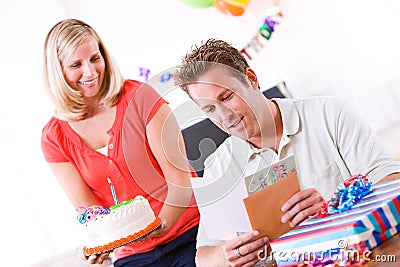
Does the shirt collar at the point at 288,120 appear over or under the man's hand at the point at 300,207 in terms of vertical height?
over

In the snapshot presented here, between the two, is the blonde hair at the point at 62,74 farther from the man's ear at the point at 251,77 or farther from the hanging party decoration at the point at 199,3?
the hanging party decoration at the point at 199,3

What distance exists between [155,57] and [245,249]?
3197mm

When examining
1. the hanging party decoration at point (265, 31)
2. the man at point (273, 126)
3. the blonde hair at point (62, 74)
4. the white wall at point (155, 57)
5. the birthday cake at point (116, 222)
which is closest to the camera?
the man at point (273, 126)

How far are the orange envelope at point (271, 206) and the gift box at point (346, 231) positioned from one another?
0.09 metres

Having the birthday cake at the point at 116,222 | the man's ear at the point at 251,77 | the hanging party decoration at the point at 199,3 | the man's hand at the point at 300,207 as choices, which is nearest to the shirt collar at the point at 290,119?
the man's ear at the point at 251,77

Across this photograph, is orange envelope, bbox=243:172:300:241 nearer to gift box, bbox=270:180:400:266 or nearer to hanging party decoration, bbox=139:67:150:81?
gift box, bbox=270:180:400:266

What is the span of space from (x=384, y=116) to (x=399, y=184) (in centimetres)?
319

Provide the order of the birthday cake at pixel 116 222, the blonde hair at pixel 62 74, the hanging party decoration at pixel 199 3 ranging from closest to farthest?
the birthday cake at pixel 116 222
the blonde hair at pixel 62 74
the hanging party decoration at pixel 199 3

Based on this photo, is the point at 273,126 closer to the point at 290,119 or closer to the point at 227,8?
the point at 290,119

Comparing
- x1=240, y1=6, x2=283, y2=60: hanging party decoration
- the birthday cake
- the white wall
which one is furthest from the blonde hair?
x1=240, y1=6, x2=283, y2=60: hanging party decoration

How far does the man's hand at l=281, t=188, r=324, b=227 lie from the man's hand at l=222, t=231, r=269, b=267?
7cm

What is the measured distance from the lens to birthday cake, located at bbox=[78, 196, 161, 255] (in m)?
2.04

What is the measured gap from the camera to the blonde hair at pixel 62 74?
216 cm

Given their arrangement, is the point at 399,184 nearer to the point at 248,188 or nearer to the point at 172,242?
the point at 248,188
